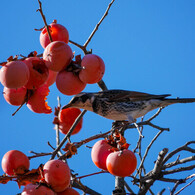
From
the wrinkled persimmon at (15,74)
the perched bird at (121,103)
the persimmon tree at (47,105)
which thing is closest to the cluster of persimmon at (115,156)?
the persimmon tree at (47,105)

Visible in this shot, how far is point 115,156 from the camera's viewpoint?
239 cm

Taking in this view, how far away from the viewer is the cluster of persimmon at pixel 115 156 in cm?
238

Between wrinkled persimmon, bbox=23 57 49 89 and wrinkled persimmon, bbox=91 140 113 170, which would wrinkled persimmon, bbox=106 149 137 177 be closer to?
wrinkled persimmon, bbox=91 140 113 170

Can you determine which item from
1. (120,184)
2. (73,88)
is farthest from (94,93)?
(73,88)

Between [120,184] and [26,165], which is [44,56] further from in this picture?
[120,184]

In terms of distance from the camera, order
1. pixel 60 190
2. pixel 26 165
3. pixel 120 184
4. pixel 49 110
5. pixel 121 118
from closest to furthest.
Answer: pixel 60 190, pixel 26 165, pixel 49 110, pixel 120 184, pixel 121 118

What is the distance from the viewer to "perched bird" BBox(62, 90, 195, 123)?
11.9ft

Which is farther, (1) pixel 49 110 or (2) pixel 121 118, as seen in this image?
(2) pixel 121 118

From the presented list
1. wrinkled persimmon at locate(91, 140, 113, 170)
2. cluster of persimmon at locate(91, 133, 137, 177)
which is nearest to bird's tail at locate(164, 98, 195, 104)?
cluster of persimmon at locate(91, 133, 137, 177)

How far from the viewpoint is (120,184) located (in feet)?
10.3

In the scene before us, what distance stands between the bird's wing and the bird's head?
0.61 feet

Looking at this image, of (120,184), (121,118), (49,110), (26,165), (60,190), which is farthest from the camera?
(121,118)

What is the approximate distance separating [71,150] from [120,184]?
3.67 feet

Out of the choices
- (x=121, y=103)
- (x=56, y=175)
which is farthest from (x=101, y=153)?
(x=121, y=103)
